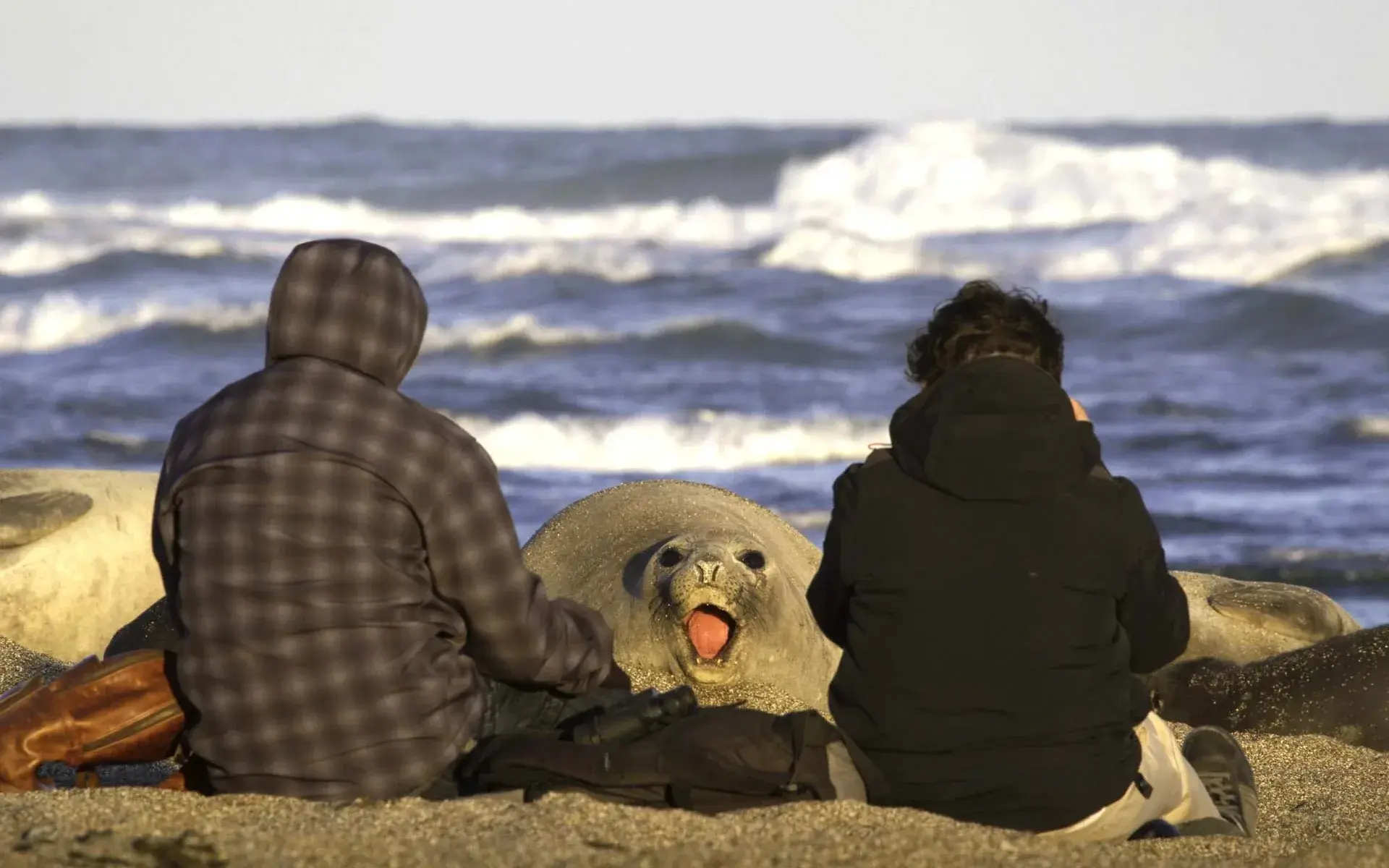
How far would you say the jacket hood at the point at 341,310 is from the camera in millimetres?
3482

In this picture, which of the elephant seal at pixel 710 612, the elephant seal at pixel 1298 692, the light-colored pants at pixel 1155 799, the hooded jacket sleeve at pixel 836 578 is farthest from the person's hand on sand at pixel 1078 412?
the elephant seal at pixel 1298 692

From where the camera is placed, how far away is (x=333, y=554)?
11.2ft

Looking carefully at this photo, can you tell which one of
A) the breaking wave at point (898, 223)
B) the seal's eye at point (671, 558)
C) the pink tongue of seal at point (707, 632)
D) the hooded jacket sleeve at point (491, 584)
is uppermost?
the breaking wave at point (898, 223)

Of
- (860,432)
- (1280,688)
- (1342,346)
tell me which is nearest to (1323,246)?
(1342,346)

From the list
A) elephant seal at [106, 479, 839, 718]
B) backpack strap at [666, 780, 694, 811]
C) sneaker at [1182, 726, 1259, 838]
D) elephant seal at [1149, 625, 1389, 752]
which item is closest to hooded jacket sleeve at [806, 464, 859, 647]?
backpack strap at [666, 780, 694, 811]

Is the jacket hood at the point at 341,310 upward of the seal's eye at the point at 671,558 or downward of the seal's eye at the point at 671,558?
upward

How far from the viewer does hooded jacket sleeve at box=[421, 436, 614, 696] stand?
345 cm

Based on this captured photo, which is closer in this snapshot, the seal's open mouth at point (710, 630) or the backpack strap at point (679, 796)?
the backpack strap at point (679, 796)

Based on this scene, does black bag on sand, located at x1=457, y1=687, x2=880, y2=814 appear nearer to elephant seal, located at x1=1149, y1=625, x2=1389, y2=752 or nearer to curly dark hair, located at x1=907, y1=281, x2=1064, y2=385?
curly dark hair, located at x1=907, y1=281, x2=1064, y2=385

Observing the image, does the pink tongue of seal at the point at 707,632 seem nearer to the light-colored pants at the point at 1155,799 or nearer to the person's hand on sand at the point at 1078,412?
the light-colored pants at the point at 1155,799

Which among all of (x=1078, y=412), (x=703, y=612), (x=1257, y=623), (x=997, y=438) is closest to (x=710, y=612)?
(x=703, y=612)

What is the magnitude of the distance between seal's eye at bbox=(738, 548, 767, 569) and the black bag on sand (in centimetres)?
196

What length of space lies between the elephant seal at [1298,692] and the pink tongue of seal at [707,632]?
1.57m

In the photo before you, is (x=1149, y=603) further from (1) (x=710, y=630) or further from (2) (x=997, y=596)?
(1) (x=710, y=630)
